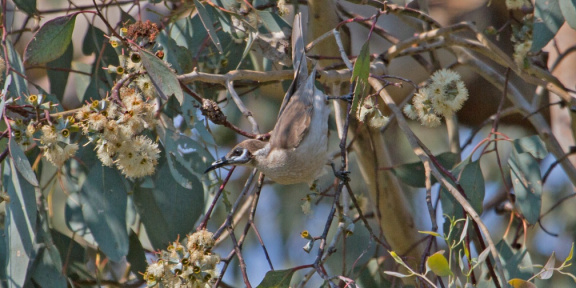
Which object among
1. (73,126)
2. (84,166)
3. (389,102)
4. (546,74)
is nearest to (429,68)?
(546,74)

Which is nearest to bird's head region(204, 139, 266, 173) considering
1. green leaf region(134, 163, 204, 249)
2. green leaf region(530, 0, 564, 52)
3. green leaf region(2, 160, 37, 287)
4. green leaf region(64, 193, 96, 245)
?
green leaf region(134, 163, 204, 249)

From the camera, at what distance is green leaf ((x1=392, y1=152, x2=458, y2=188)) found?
7.77ft

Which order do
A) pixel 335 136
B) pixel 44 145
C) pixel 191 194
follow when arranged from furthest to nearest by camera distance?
1. pixel 335 136
2. pixel 191 194
3. pixel 44 145

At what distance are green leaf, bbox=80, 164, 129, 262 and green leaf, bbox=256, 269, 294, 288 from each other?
0.65 m

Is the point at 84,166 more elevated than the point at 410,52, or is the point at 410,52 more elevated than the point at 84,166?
the point at 410,52

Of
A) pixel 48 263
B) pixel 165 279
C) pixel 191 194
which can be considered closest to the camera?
pixel 165 279

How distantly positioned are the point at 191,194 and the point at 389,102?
78cm

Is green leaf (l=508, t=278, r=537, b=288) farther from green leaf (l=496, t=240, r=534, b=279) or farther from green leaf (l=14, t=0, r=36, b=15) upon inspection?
green leaf (l=14, t=0, r=36, b=15)

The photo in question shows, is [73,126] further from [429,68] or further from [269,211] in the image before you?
[269,211]

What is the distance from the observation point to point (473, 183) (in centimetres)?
199

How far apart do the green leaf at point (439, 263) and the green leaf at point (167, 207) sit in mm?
1122

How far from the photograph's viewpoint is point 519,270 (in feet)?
6.84

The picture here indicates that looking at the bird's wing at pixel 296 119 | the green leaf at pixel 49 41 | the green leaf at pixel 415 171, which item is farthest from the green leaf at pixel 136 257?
the green leaf at pixel 415 171

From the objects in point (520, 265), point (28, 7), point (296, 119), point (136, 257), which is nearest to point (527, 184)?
point (520, 265)
